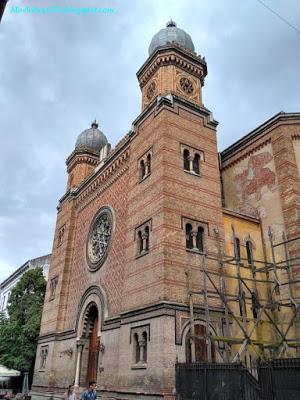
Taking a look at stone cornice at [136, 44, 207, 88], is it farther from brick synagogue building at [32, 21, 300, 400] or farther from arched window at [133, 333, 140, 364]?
arched window at [133, 333, 140, 364]

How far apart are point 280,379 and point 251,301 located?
6.04 metres

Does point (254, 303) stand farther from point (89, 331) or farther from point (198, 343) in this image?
point (89, 331)

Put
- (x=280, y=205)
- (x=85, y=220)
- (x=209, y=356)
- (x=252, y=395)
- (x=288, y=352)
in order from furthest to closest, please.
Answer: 1. (x=85, y=220)
2. (x=280, y=205)
3. (x=288, y=352)
4. (x=209, y=356)
5. (x=252, y=395)

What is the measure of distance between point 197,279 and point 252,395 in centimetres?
482

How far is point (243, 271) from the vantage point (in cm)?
1525

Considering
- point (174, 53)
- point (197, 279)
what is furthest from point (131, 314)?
point (174, 53)

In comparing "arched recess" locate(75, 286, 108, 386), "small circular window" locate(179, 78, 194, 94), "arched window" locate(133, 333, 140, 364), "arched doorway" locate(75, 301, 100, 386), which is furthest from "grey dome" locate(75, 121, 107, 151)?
"arched window" locate(133, 333, 140, 364)

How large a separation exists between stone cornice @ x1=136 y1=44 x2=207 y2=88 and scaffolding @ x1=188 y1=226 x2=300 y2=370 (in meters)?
8.59

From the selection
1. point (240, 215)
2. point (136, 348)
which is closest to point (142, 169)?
point (240, 215)

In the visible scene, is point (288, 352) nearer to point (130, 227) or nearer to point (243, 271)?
point (243, 271)

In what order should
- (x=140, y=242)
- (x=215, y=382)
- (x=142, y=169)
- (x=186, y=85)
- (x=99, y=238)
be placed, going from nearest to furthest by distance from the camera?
(x=215, y=382)
(x=140, y=242)
(x=142, y=169)
(x=186, y=85)
(x=99, y=238)

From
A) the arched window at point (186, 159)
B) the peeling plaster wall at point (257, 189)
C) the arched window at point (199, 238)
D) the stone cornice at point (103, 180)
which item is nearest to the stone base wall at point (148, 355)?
the arched window at point (199, 238)

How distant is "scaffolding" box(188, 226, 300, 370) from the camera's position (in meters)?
12.6

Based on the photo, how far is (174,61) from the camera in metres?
18.4
